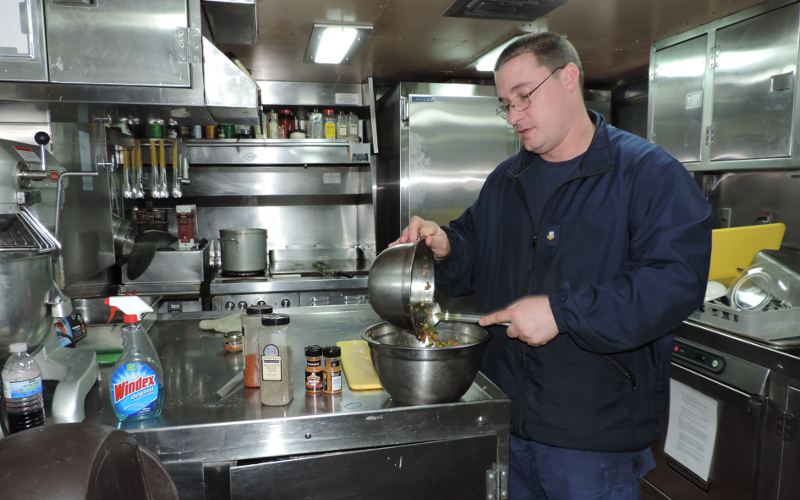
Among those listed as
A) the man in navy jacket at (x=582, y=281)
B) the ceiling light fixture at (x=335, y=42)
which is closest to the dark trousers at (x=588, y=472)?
the man in navy jacket at (x=582, y=281)

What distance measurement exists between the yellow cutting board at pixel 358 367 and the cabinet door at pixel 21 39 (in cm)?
119

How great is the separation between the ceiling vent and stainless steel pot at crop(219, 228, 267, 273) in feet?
6.30

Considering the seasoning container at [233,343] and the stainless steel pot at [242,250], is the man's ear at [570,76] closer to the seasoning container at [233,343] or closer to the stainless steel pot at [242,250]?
the seasoning container at [233,343]

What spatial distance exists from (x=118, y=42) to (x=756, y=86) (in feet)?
8.87

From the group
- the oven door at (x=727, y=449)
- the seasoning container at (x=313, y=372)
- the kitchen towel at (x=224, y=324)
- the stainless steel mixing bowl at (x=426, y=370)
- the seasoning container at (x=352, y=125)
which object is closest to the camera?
the stainless steel mixing bowl at (x=426, y=370)

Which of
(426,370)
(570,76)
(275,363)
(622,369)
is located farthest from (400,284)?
(570,76)

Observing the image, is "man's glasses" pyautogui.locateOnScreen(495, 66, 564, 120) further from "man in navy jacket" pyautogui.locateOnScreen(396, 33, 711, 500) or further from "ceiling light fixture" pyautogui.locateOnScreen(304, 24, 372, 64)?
"ceiling light fixture" pyautogui.locateOnScreen(304, 24, 372, 64)

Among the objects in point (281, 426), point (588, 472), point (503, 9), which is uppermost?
point (503, 9)

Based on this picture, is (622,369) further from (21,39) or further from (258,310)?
(21,39)

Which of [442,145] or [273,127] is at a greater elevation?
[273,127]

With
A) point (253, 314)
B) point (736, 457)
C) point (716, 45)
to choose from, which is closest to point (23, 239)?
point (253, 314)

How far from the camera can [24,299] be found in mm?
1152

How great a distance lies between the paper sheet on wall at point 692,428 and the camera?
7.22 ft

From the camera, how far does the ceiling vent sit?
2500mm
